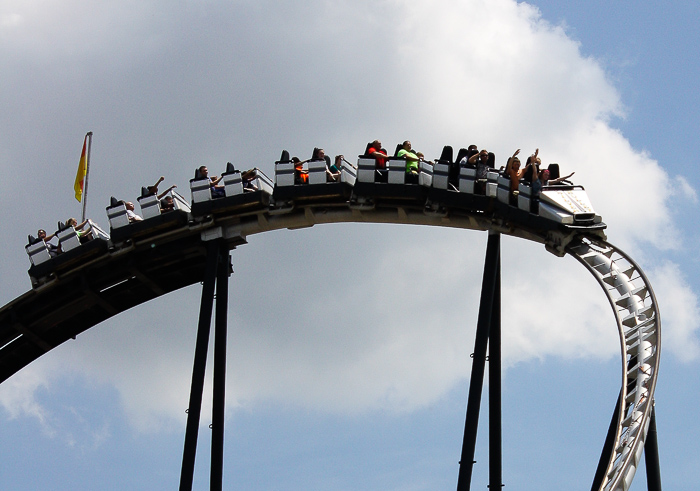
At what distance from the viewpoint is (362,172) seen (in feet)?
75.3

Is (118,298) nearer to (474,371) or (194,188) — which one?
(194,188)

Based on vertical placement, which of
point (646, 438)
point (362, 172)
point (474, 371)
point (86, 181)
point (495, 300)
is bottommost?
point (646, 438)

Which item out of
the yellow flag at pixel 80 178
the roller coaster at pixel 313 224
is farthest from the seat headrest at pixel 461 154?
the yellow flag at pixel 80 178

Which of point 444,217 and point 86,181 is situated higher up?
point 86,181

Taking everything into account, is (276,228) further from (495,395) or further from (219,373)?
(495,395)

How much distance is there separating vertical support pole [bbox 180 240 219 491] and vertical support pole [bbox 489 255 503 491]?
4691 mm

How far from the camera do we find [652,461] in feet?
68.2

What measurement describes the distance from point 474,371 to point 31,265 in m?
8.35

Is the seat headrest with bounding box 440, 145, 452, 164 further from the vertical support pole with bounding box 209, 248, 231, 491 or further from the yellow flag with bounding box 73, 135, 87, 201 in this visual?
the yellow flag with bounding box 73, 135, 87, 201

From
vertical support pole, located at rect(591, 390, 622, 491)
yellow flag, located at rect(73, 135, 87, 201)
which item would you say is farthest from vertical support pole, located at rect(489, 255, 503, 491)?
yellow flag, located at rect(73, 135, 87, 201)

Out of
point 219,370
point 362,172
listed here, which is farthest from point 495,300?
point 219,370

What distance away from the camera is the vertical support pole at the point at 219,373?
23.6m

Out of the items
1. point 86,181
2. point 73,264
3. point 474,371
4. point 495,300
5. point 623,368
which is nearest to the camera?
point 623,368

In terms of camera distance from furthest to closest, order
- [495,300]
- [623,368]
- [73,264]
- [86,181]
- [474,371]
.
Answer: [86,181] < [73,264] < [495,300] < [474,371] < [623,368]
